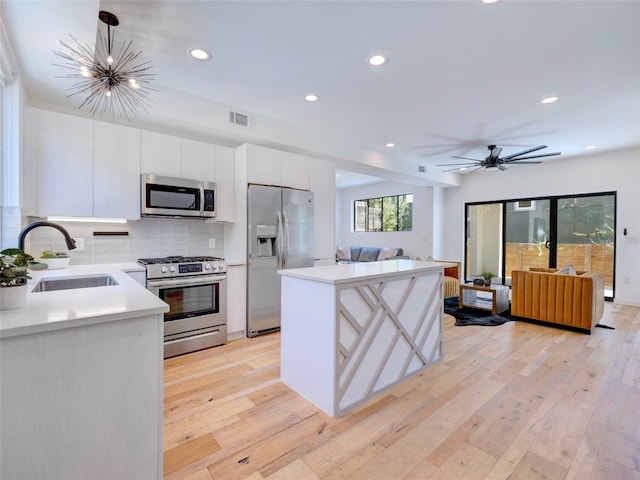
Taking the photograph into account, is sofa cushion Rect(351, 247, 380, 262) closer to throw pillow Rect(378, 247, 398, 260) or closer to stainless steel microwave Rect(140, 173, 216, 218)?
throw pillow Rect(378, 247, 398, 260)

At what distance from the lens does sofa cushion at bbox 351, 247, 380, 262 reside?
8086mm

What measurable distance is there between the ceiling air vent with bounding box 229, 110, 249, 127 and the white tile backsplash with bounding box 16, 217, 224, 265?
4.07 ft

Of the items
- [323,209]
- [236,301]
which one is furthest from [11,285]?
[323,209]

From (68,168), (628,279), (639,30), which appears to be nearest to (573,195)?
(628,279)

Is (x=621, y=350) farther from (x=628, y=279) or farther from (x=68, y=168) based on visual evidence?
(x=68, y=168)

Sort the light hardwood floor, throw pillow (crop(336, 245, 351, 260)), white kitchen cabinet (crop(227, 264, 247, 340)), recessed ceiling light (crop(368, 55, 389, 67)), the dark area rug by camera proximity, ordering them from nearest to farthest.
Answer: the light hardwood floor, recessed ceiling light (crop(368, 55, 389, 67)), white kitchen cabinet (crop(227, 264, 247, 340)), the dark area rug, throw pillow (crop(336, 245, 351, 260))

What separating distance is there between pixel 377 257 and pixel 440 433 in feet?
20.3

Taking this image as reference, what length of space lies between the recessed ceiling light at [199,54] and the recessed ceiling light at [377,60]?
135cm

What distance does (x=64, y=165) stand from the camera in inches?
106

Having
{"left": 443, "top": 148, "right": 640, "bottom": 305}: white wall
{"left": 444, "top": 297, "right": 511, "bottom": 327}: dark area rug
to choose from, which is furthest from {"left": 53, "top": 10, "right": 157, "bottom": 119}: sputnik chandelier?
{"left": 443, "top": 148, "right": 640, "bottom": 305}: white wall

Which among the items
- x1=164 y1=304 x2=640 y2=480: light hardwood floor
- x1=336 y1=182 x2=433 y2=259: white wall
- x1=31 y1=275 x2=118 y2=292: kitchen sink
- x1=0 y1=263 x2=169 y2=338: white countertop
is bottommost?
x1=164 y1=304 x2=640 y2=480: light hardwood floor

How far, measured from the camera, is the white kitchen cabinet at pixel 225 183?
3604mm

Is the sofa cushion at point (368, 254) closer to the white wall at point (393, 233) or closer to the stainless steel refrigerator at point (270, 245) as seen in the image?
the white wall at point (393, 233)

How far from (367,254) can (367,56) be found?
604cm
